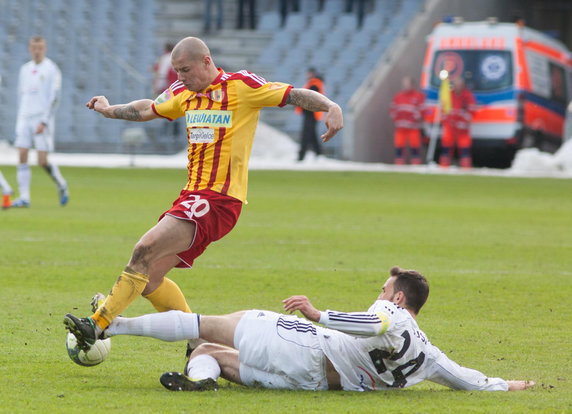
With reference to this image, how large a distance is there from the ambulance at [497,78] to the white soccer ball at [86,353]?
76.5 feet

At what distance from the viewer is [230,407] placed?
19.3 ft

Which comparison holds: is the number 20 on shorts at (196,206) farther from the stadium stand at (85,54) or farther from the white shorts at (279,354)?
the stadium stand at (85,54)

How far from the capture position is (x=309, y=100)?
680 centimetres

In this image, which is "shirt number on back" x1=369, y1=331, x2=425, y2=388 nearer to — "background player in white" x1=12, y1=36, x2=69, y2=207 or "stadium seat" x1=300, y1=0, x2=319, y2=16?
"background player in white" x1=12, y1=36, x2=69, y2=207

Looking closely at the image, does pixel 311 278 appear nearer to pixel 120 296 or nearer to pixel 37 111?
pixel 120 296

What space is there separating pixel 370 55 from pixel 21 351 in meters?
29.9

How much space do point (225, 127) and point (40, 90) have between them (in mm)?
10962

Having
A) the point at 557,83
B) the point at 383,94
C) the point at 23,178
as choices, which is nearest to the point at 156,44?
the point at 383,94

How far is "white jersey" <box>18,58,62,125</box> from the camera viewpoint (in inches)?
685

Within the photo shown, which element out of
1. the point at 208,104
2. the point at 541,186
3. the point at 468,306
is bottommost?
the point at 541,186

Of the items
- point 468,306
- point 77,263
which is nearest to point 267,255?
point 77,263

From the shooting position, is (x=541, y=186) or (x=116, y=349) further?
(x=541, y=186)

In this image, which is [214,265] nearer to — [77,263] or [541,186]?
[77,263]

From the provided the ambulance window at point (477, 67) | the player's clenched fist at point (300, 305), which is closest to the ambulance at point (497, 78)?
the ambulance window at point (477, 67)
